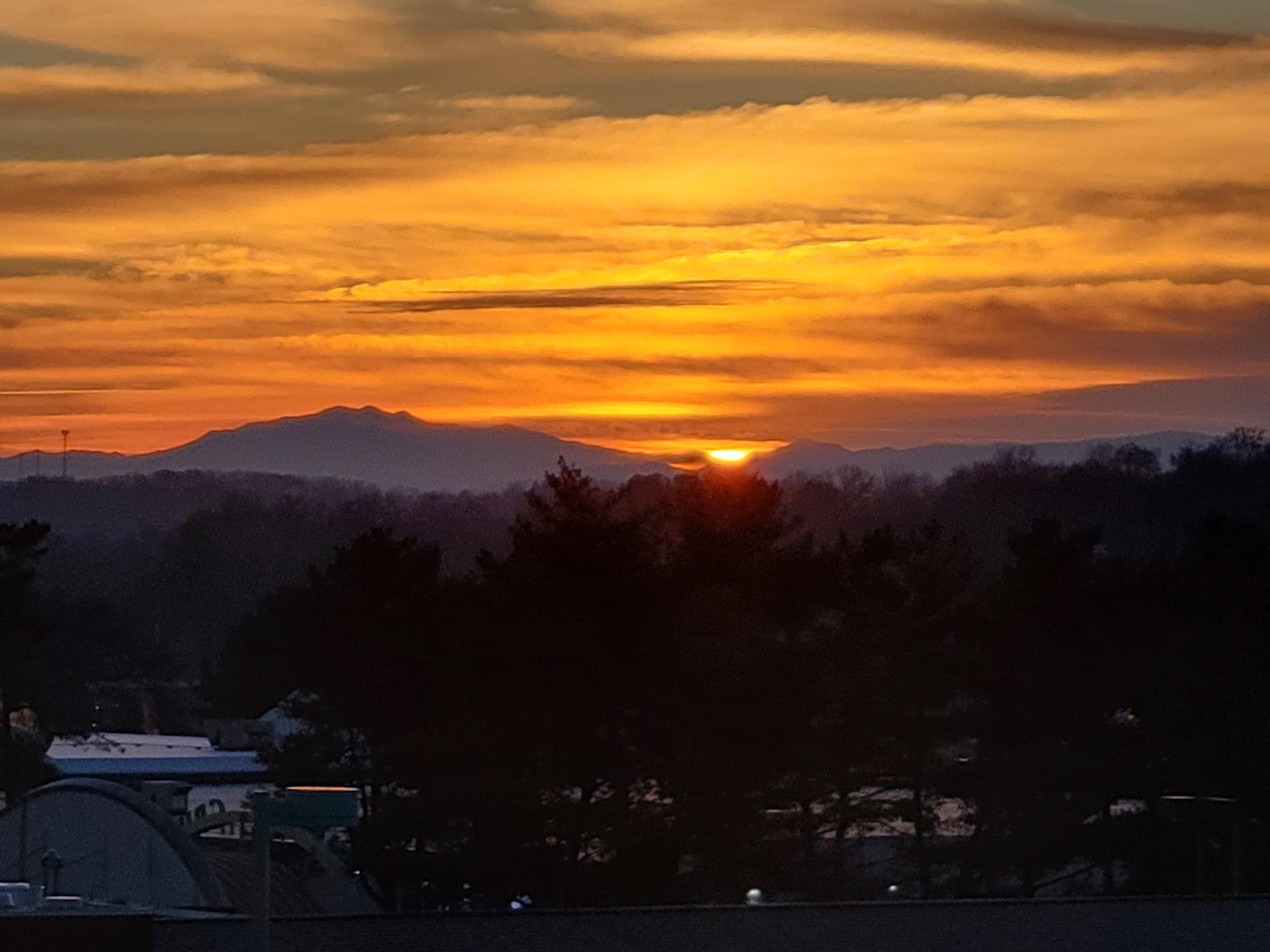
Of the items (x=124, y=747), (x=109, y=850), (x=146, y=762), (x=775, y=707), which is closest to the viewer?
(x=109, y=850)

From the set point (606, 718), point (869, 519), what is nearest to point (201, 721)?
point (869, 519)

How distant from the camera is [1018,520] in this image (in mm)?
64312

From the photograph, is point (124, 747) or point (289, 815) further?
point (124, 747)

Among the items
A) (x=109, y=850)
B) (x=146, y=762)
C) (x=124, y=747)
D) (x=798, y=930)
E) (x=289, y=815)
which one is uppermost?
(x=289, y=815)

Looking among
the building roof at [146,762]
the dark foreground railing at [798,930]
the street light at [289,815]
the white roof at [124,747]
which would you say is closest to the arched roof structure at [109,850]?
the dark foreground railing at [798,930]

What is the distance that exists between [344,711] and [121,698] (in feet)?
130

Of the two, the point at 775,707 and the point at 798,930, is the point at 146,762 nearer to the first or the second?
the point at 775,707

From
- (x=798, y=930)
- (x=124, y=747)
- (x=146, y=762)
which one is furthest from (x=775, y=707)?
(x=124, y=747)

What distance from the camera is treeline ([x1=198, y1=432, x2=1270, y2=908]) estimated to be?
3042 centimetres

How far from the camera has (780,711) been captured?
3184cm

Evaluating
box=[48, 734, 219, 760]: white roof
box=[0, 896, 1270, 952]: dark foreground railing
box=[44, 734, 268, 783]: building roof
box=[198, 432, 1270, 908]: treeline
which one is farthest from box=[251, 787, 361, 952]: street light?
box=[48, 734, 219, 760]: white roof

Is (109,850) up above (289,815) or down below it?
below

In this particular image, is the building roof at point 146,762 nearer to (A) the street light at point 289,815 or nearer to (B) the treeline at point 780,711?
(B) the treeline at point 780,711

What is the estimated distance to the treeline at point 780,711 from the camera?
99.8 feet
